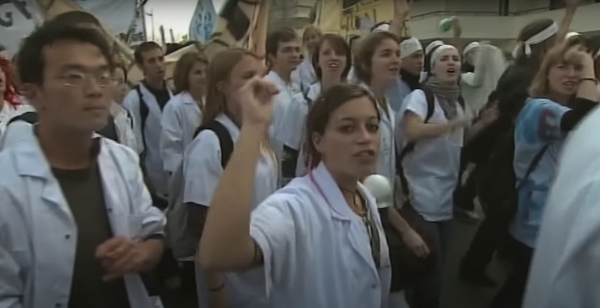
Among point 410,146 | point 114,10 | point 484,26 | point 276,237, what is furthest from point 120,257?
point 484,26

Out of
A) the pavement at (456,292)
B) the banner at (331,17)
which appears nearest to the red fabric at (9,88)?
the pavement at (456,292)

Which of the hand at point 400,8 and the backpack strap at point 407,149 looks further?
the hand at point 400,8

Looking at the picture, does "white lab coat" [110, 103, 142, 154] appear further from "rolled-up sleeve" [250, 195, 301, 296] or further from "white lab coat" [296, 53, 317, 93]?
"rolled-up sleeve" [250, 195, 301, 296]

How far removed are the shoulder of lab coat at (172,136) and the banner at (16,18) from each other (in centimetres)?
118

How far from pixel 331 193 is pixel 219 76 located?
1.16 m

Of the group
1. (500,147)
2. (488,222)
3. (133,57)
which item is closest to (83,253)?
(500,147)

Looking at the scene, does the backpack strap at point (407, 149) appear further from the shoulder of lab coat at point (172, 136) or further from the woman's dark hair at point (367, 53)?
the shoulder of lab coat at point (172, 136)

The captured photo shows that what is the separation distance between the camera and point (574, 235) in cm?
84

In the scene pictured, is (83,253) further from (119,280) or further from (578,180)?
(578,180)

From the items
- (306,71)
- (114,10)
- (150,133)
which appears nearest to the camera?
(150,133)

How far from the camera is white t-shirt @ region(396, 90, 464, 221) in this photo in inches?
149

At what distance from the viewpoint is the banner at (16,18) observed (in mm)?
5133

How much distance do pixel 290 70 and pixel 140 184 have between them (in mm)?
3077

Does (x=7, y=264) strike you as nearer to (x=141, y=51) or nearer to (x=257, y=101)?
(x=257, y=101)
